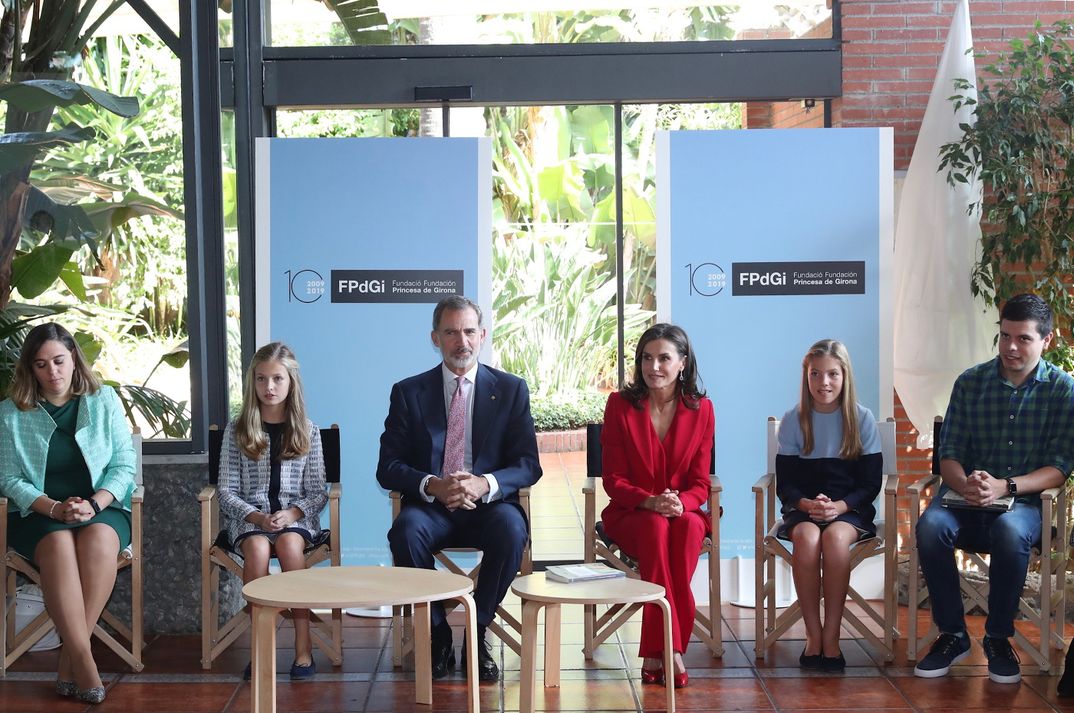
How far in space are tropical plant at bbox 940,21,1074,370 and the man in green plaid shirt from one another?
0.96 m

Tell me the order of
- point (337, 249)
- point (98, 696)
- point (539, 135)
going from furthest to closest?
point (539, 135) < point (337, 249) < point (98, 696)

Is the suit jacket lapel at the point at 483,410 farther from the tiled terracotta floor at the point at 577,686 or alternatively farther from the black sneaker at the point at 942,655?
the black sneaker at the point at 942,655

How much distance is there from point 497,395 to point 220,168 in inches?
63.2

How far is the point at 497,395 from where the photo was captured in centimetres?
455

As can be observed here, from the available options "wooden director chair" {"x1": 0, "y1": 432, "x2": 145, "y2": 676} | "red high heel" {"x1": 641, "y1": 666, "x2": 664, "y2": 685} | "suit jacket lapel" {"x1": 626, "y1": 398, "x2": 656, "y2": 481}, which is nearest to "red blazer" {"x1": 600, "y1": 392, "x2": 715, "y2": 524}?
"suit jacket lapel" {"x1": 626, "y1": 398, "x2": 656, "y2": 481}

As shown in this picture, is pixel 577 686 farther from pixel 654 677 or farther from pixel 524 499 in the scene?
pixel 524 499

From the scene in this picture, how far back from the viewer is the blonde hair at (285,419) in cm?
441

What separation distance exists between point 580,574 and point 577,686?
70cm

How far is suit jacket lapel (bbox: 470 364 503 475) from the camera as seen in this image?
453 cm

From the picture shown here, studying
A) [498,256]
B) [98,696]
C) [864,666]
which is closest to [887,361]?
[864,666]

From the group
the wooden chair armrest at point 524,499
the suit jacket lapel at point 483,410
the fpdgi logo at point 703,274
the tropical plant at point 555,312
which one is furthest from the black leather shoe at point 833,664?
the tropical plant at point 555,312

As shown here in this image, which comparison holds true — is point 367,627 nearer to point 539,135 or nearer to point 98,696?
point 98,696

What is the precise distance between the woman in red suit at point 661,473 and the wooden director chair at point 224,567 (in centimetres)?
104

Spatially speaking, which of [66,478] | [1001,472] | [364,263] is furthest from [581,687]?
[364,263]
